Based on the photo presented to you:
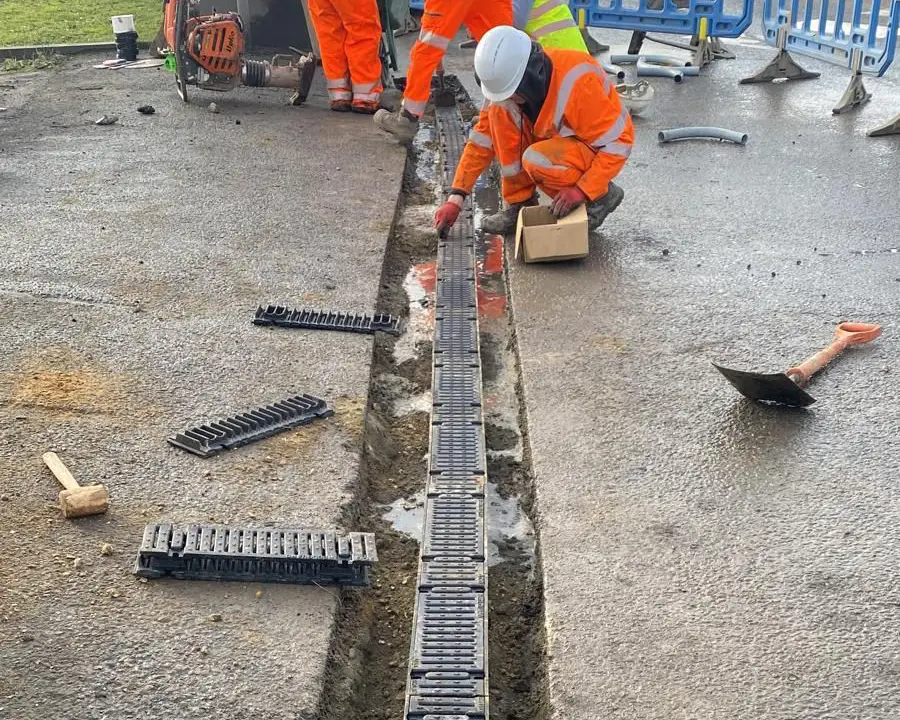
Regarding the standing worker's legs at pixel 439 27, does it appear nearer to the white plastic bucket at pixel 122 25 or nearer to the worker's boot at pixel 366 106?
the worker's boot at pixel 366 106

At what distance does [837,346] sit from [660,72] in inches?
240

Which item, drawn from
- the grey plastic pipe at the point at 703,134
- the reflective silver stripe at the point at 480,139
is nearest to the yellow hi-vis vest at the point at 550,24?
the grey plastic pipe at the point at 703,134

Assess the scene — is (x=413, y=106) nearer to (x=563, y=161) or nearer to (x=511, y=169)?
(x=511, y=169)

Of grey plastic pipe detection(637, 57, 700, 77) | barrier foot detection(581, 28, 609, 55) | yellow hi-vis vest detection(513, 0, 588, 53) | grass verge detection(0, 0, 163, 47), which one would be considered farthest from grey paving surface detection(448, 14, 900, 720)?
grass verge detection(0, 0, 163, 47)

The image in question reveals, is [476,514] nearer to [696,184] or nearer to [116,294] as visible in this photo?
[116,294]

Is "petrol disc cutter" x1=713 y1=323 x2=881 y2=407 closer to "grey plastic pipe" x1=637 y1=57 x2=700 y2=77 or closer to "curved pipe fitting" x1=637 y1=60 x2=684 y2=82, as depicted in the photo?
"curved pipe fitting" x1=637 y1=60 x2=684 y2=82

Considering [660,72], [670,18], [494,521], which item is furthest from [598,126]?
[670,18]

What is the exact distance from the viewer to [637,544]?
9.65ft

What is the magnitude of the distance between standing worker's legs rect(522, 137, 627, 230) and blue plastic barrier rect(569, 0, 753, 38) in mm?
5462

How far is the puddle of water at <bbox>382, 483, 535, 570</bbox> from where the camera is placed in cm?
315

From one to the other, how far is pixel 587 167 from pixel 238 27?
13.1 ft

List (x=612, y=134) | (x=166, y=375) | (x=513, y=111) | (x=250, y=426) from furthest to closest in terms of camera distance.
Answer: (x=513, y=111), (x=612, y=134), (x=166, y=375), (x=250, y=426)

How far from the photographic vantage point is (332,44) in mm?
8102

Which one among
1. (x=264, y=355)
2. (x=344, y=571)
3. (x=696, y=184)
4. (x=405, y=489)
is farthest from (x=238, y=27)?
(x=344, y=571)
